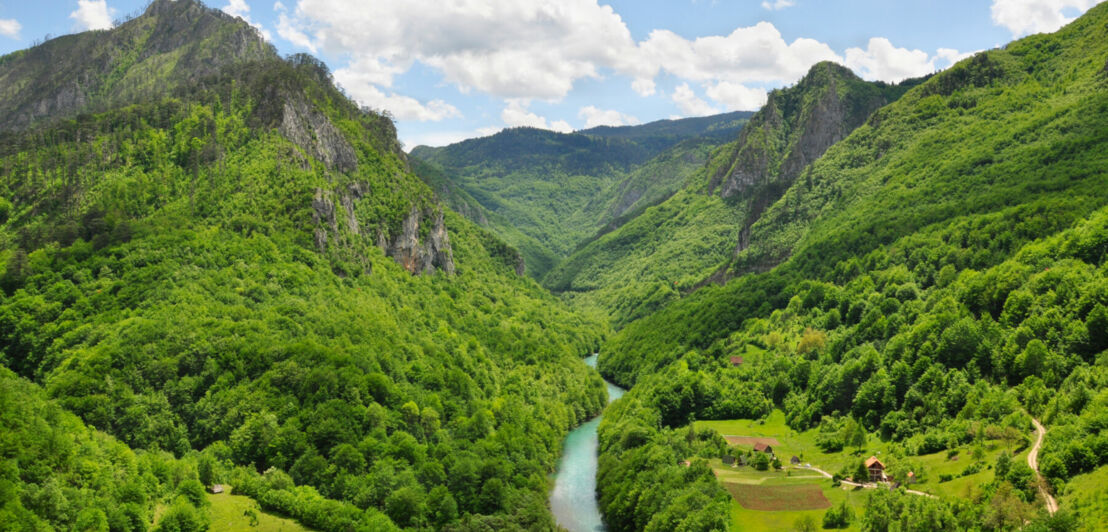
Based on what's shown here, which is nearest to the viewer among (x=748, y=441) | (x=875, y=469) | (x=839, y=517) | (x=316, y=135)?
(x=839, y=517)

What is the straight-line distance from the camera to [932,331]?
9969 cm

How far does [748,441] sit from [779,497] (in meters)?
25.3

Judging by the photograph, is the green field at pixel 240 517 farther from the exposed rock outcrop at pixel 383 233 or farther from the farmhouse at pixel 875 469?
the exposed rock outcrop at pixel 383 233

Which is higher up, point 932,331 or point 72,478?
point 932,331

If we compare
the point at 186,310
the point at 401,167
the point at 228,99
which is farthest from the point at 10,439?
the point at 401,167

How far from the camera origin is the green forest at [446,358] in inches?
2717

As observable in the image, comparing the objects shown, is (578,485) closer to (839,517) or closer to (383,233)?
(839,517)

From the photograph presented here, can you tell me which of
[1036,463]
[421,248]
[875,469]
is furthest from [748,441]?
[421,248]

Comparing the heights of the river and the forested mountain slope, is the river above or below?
below

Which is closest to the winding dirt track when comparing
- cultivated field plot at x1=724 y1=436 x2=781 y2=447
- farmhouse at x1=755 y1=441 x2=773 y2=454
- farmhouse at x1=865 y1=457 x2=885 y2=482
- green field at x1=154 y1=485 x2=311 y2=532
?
farmhouse at x1=865 y1=457 x2=885 y2=482

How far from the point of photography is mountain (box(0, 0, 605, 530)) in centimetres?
8250

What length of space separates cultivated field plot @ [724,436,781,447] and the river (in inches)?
842

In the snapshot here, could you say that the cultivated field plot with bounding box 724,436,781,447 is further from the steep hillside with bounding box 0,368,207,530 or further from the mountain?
the steep hillside with bounding box 0,368,207,530

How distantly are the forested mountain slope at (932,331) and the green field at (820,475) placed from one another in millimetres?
2605
